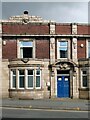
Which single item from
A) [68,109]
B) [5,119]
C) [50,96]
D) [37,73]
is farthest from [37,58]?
[5,119]

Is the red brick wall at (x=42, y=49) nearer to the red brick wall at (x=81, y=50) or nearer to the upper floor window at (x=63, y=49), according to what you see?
the upper floor window at (x=63, y=49)

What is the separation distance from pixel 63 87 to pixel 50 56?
3300mm

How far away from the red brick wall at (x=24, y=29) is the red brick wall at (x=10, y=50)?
1.08 metres

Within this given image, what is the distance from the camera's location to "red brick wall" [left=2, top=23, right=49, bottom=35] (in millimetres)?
36969

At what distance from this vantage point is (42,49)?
3700cm

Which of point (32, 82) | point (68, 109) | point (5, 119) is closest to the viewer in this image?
point (5, 119)

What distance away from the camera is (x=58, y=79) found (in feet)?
122

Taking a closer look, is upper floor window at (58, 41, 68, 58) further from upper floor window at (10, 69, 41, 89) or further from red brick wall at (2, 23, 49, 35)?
upper floor window at (10, 69, 41, 89)

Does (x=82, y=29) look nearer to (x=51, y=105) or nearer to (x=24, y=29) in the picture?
(x=24, y=29)

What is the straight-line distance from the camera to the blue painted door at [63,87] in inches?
1455

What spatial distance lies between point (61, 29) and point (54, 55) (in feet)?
8.75

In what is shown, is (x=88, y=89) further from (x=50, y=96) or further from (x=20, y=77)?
(x=20, y=77)

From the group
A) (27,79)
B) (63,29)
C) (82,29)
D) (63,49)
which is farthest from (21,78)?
(82,29)

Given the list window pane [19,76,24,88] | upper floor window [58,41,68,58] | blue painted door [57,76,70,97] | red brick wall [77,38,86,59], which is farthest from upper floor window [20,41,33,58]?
red brick wall [77,38,86,59]
